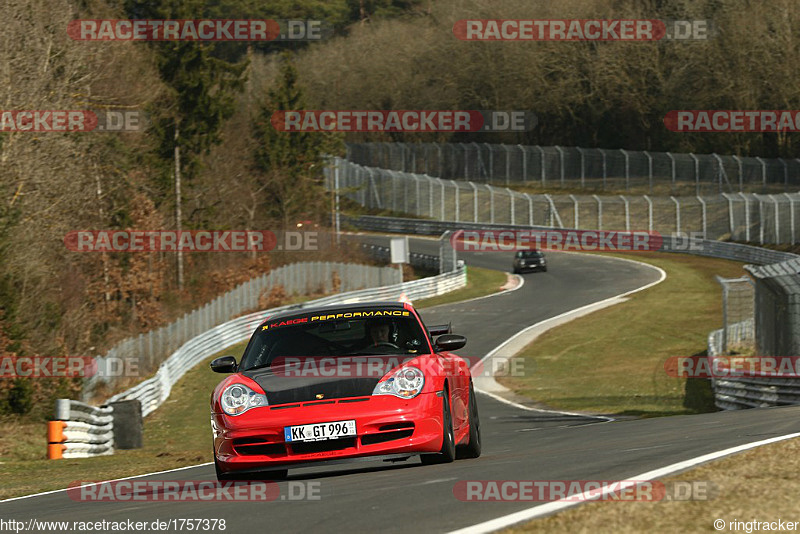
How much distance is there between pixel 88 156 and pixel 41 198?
902 centimetres

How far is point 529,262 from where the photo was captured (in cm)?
5969

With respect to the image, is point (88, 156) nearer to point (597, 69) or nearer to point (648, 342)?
point (648, 342)

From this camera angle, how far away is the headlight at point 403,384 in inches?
365

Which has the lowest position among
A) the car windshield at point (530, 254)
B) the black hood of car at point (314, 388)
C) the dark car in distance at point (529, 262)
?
the dark car in distance at point (529, 262)

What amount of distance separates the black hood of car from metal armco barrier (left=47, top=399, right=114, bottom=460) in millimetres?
9360

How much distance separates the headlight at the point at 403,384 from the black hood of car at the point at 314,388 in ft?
0.24

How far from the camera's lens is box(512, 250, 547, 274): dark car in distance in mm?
59469

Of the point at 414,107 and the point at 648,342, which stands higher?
the point at 414,107

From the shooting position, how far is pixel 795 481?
7.20 m

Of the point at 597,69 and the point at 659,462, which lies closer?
the point at 659,462

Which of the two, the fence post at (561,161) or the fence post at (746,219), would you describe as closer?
the fence post at (746,219)

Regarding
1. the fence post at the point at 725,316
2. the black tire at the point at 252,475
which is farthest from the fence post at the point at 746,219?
the black tire at the point at 252,475

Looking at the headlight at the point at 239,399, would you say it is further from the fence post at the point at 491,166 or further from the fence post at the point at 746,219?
the fence post at the point at 491,166

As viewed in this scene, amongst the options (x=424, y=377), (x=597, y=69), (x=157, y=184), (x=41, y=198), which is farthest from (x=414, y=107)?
(x=424, y=377)
